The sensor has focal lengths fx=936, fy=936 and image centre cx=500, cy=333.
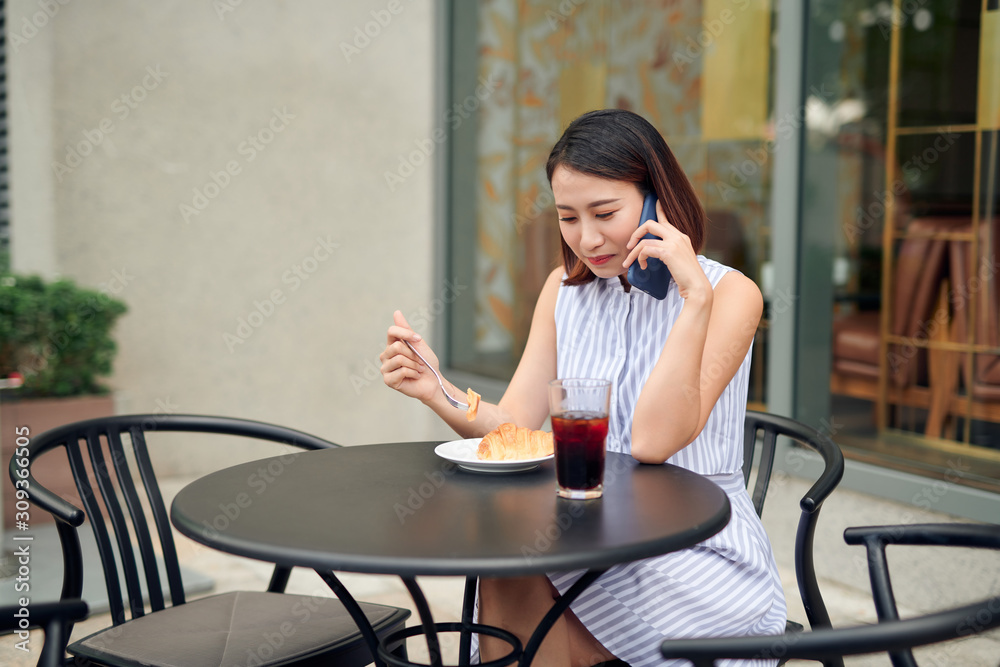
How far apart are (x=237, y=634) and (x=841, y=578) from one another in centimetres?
206

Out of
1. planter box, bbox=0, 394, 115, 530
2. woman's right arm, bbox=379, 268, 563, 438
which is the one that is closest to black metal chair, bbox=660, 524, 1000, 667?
woman's right arm, bbox=379, 268, 563, 438

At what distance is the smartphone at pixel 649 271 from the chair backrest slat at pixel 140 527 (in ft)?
3.17

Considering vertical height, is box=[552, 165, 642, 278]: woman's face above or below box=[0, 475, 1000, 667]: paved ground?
above

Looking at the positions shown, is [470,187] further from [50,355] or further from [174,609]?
[174,609]

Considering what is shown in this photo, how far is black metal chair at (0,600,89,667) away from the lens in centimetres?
104

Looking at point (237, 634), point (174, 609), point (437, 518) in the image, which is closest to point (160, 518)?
Answer: point (174, 609)

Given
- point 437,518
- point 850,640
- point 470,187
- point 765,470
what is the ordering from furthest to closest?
point 470,187, point 765,470, point 437,518, point 850,640

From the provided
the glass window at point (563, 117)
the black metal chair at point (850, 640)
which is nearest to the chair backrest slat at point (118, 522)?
the black metal chair at point (850, 640)

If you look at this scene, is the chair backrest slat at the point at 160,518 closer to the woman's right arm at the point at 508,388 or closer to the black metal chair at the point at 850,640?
the woman's right arm at the point at 508,388

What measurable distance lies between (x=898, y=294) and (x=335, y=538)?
2.37 m

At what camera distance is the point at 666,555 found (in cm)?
138

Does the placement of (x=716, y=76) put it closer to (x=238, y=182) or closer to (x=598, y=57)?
(x=598, y=57)

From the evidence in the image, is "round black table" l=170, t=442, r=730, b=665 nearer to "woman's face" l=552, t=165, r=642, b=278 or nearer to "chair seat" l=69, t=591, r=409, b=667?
"chair seat" l=69, t=591, r=409, b=667

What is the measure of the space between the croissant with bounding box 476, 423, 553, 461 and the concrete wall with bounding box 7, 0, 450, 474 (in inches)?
124
